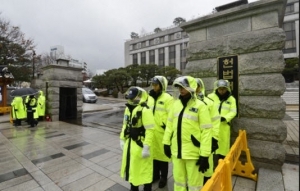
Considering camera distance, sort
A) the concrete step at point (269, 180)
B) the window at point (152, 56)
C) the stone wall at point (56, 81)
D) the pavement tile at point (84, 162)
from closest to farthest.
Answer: the concrete step at point (269, 180) < the pavement tile at point (84, 162) < the stone wall at point (56, 81) < the window at point (152, 56)

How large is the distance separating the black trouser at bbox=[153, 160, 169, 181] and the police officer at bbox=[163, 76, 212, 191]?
0.98m

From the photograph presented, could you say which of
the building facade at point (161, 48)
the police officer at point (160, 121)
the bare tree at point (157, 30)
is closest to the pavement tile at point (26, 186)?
the police officer at point (160, 121)

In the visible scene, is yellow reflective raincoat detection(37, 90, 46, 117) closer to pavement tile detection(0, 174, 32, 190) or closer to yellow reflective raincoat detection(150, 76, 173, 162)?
pavement tile detection(0, 174, 32, 190)

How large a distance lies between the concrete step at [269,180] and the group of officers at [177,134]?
33.8 inches

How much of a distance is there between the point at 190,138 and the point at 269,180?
2.24m

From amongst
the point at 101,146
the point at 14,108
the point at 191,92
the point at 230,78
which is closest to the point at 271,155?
the point at 230,78

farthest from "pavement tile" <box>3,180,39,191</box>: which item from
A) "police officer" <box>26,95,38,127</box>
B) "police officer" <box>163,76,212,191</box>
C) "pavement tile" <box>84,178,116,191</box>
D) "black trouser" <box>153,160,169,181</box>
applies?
"police officer" <box>26,95,38,127</box>

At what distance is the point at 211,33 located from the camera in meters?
5.21

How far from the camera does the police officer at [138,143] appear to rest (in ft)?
11.1

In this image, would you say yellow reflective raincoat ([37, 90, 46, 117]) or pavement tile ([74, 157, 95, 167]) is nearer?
pavement tile ([74, 157, 95, 167])

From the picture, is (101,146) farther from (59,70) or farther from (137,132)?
(59,70)

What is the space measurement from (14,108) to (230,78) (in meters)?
10.6

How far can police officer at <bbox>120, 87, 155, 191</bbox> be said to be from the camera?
3.39 metres

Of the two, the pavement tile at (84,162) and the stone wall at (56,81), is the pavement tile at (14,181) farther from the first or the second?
the stone wall at (56,81)
